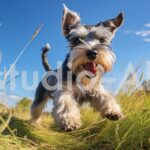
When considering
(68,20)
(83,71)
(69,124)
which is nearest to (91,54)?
(83,71)

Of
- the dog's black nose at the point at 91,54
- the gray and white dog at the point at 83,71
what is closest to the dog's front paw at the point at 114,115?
the gray and white dog at the point at 83,71

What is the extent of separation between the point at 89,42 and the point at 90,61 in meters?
0.42

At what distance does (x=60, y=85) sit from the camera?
7.49 m

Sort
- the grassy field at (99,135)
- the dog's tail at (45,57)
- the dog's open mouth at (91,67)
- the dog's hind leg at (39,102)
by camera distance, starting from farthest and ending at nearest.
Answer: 1. the dog's tail at (45,57)
2. the dog's hind leg at (39,102)
3. the dog's open mouth at (91,67)
4. the grassy field at (99,135)

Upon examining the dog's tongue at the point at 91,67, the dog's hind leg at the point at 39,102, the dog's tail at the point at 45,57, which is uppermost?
the dog's tail at the point at 45,57

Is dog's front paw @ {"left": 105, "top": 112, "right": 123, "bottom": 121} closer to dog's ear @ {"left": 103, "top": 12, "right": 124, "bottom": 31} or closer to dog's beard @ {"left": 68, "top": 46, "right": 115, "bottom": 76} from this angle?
dog's beard @ {"left": 68, "top": 46, "right": 115, "bottom": 76}

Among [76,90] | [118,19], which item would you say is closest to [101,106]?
[76,90]

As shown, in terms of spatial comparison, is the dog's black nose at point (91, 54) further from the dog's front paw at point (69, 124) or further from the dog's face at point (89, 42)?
the dog's front paw at point (69, 124)

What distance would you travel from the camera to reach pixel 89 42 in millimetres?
7047

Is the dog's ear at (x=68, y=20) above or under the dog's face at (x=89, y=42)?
above

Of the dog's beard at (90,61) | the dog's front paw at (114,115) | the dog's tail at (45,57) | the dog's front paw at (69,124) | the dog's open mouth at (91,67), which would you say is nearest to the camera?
the dog's front paw at (69,124)

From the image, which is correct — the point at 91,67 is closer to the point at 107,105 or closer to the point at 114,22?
the point at 107,105

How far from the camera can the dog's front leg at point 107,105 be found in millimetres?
6730

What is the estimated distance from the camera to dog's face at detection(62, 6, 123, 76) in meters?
6.75
